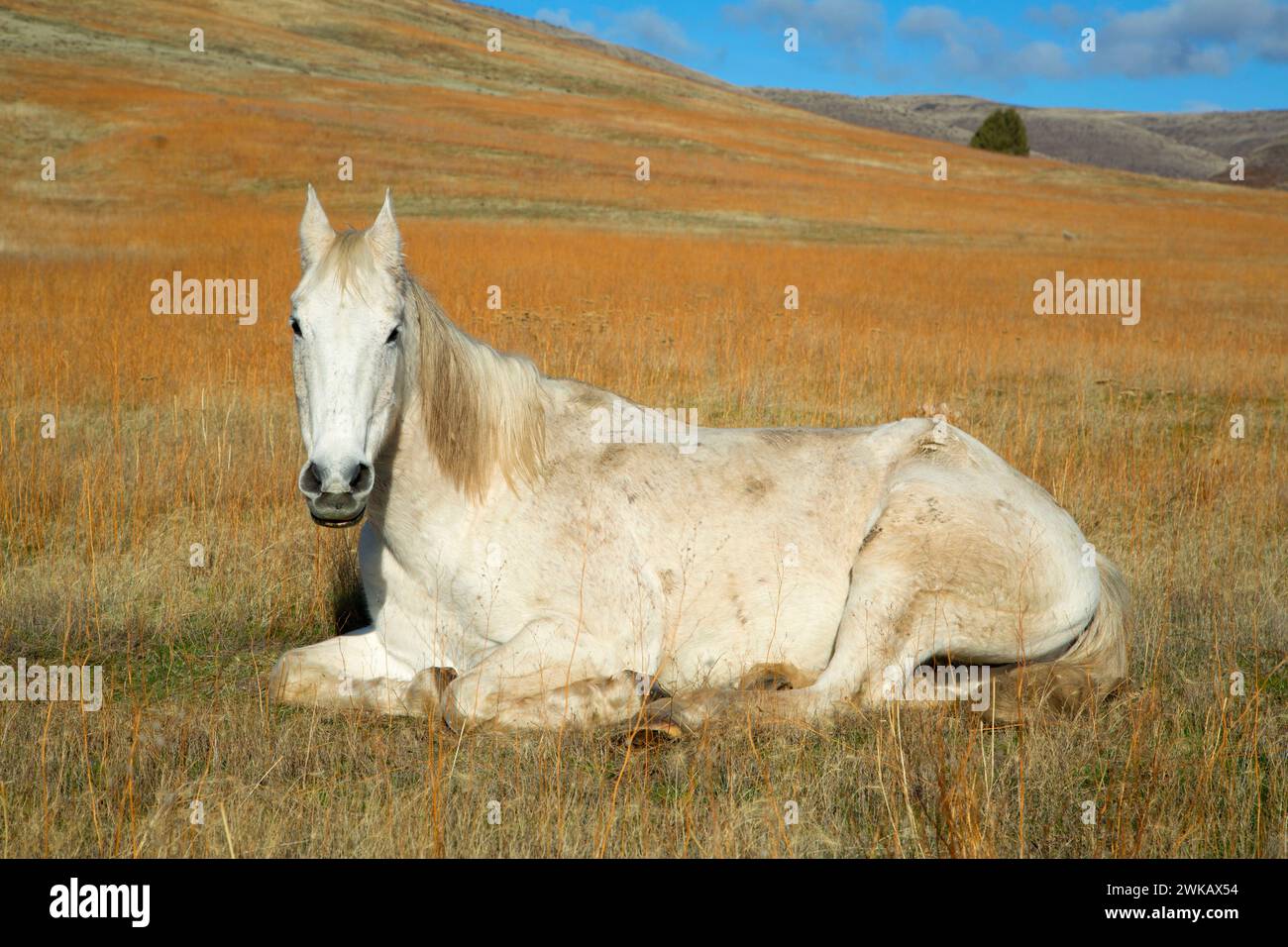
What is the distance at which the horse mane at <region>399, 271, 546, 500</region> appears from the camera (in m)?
4.19

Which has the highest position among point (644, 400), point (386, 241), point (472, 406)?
point (386, 241)

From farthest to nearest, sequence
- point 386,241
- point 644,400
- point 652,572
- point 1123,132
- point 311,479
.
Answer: point 1123,132 → point 644,400 → point 652,572 → point 386,241 → point 311,479

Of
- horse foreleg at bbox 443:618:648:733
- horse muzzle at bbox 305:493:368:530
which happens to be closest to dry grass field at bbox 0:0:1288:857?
horse foreleg at bbox 443:618:648:733

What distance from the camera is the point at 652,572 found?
4.48 m

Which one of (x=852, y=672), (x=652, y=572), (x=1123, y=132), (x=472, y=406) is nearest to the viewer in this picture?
(x=852, y=672)

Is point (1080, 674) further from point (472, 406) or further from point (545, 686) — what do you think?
point (472, 406)

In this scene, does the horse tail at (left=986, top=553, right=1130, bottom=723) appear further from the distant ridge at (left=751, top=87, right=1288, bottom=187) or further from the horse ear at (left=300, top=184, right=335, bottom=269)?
the distant ridge at (left=751, top=87, right=1288, bottom=187)

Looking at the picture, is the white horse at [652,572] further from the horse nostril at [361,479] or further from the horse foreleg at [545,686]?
the horse nostril at [361,479]

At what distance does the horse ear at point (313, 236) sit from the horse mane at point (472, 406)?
352mm

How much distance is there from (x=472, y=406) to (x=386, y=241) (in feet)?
2.70

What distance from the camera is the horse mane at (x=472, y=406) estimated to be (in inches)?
165

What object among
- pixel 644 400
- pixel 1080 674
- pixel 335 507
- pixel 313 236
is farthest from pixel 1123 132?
pixel 335 507

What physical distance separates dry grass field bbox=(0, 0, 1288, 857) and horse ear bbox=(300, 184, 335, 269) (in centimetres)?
190

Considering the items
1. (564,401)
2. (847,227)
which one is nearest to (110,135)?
(847,227)
